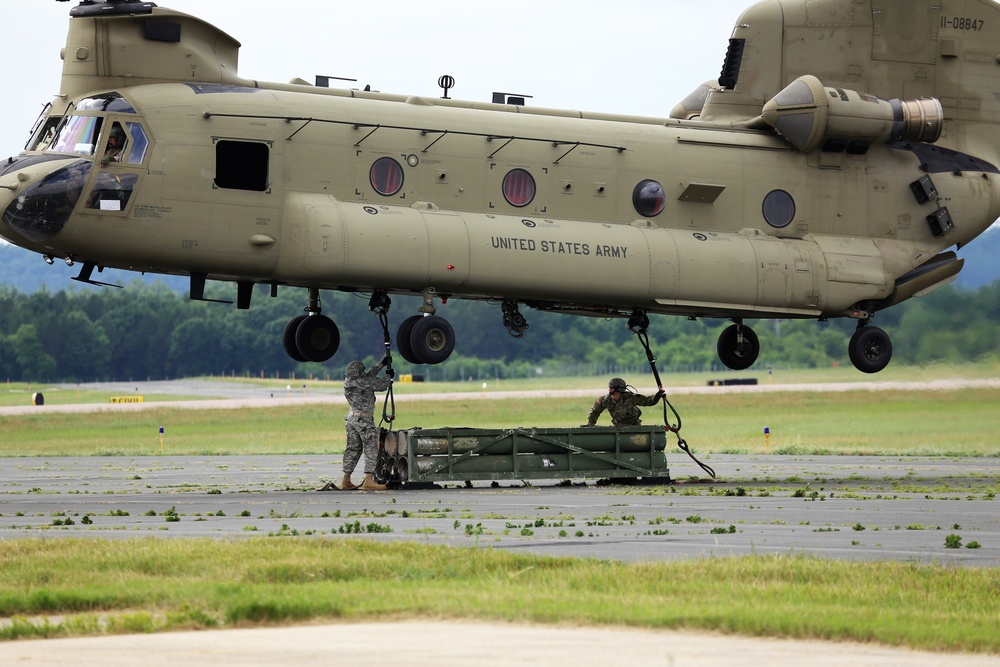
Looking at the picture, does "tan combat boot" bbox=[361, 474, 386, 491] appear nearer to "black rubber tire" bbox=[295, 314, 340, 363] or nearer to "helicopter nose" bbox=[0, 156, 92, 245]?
"black rubber tire" bbox=[295, 314, 340, 363]

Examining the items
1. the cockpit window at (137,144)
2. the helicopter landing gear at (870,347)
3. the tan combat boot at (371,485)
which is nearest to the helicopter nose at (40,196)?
the cockpit window at (137,144)

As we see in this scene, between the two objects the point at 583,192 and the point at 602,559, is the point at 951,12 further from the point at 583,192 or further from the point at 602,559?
the point at 602,559

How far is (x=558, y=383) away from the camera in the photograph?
8562cm

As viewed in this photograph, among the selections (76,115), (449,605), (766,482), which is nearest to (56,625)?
(449,605)

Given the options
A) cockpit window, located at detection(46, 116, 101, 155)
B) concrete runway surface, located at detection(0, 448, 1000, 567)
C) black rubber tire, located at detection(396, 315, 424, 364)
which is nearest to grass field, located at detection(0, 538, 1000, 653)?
concrete runway surface, located at detection(0, 448, 1000, 567)

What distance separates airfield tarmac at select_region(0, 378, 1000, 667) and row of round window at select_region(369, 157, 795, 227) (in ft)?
16.2

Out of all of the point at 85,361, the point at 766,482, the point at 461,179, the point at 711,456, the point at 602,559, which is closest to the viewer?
the point at 602,559

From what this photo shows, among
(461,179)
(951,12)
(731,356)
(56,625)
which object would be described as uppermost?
(951,12)

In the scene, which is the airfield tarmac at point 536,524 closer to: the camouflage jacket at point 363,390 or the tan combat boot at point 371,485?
the tan combat boot at point 371,485

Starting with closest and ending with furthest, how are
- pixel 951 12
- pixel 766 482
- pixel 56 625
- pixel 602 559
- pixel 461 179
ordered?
pixel 56 625 → pixel 602 559 → pixel 461 179 → pixel 766 482 → pixel 951 12

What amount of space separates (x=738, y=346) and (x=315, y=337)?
8.34 m

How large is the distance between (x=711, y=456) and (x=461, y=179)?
1509 centimetres

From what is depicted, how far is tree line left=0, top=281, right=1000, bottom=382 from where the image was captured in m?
90.8

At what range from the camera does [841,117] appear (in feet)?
87.1
